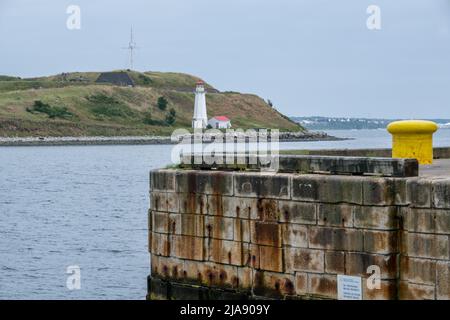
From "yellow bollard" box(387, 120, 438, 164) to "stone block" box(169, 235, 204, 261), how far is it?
13.1 feet

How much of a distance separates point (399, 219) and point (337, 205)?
1105 mm

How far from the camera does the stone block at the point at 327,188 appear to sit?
51.6 feet

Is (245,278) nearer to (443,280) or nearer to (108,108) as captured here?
(443,280)

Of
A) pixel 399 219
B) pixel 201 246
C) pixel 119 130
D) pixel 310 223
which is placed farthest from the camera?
pixel 119 130

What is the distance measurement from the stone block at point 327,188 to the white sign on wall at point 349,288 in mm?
1207

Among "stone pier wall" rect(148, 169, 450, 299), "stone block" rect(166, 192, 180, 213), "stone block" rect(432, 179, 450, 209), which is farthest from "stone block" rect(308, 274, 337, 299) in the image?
"stone block" rect(166, 192, 180, 213)

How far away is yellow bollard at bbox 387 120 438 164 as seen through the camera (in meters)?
18.5

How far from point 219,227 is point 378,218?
140 inches

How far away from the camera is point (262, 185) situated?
17.2 m

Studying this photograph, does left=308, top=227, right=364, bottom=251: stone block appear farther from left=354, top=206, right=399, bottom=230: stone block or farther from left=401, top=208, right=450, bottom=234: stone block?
left=401, top=208, right=450, bottom=234: stone block

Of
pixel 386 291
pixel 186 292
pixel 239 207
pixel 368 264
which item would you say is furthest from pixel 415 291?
pixel 186 292
